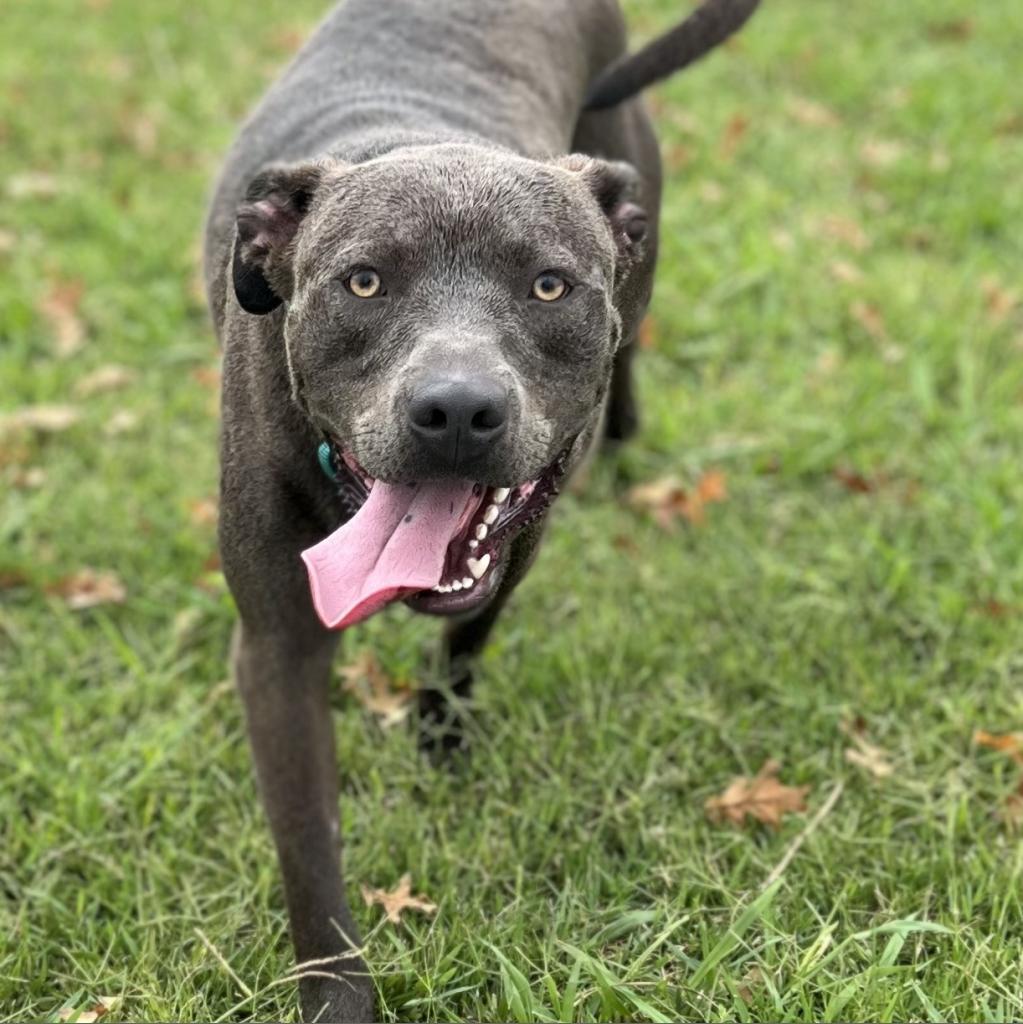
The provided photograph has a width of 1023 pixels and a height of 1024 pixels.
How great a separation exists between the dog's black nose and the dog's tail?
79.6 inches

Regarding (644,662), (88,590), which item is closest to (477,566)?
(644,662)

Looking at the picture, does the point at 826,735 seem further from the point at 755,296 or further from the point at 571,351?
the point at 755,296

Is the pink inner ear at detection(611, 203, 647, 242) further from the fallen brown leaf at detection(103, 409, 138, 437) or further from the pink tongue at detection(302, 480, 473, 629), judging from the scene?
the fallen brown leaf at detection(103, 409, 138, 437)

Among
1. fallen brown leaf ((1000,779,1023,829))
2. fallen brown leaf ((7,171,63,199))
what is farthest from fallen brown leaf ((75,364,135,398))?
fallen brown leaf ((1000,779,1023,829))

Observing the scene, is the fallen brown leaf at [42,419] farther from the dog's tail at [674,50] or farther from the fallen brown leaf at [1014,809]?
the fallen brown leaf at [1014,809]

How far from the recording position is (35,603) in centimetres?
422

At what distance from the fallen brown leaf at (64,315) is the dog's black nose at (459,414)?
345 cm

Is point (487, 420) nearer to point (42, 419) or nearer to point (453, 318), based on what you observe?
point (453, 318)

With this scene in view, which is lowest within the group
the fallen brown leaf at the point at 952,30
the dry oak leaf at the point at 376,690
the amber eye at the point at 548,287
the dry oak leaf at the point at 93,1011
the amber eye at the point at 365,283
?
the fallen brown leaf at the point at 952,30

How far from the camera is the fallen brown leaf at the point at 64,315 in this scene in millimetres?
5461

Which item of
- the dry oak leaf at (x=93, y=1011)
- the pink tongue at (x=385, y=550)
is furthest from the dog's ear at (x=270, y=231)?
the dry oak leaf at (x=93, y=1011)

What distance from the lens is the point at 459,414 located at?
2.36m

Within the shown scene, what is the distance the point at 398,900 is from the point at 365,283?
1.43 m

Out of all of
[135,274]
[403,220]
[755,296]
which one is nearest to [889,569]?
[755,296]
